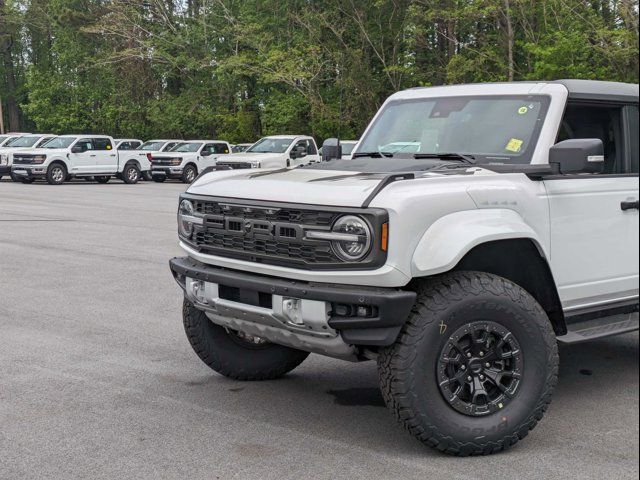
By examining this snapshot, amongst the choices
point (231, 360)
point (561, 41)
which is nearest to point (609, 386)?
point (231, 360)

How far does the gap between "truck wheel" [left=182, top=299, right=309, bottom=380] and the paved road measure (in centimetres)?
10

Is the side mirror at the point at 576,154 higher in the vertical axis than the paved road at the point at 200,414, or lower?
higher

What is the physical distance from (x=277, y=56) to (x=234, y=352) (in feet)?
122

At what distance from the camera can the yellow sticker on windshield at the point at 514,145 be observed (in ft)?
17.5

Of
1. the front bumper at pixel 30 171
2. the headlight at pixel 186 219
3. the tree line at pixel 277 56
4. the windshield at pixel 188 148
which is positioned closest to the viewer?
the headlight at pixel 186 219

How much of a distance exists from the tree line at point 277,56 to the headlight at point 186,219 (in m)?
22.8

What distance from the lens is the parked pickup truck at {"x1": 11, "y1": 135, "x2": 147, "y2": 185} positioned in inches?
1232

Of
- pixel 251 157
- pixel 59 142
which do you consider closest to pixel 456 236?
pixel 251 157

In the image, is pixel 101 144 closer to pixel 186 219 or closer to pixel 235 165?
pixel 235 165

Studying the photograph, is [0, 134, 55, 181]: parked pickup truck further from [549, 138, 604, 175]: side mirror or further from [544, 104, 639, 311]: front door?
[549, 138, 604, 175]: side mirror

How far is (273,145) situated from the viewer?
30.8 m

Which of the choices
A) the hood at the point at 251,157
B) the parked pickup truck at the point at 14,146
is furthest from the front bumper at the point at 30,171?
the hood at the point at 251,157

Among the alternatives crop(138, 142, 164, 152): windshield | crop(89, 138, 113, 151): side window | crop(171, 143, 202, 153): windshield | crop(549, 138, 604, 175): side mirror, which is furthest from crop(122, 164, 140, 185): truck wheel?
crop(549, 138, 604, 175): side mirror

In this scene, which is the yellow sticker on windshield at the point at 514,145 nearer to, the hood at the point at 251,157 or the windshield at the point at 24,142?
the hood at the point at 251,157
